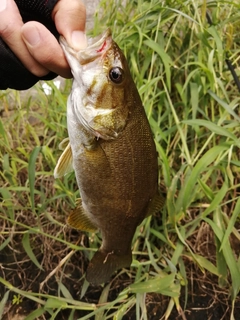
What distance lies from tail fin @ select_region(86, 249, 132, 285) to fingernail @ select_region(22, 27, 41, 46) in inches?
27.8

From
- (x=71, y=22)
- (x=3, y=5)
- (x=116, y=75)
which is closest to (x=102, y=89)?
(x=116, y=75)

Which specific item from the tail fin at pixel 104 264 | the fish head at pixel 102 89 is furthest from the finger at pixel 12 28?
the tail fin at pixel 104 264

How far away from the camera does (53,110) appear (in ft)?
6.68

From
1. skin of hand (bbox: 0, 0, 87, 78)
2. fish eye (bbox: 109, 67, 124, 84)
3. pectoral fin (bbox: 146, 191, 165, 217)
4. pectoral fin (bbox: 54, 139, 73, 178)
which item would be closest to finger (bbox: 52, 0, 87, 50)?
skin of hand (bbox: 0, 0, 87, 78)

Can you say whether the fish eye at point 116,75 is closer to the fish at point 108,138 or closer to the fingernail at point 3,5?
the fish at point 108,138

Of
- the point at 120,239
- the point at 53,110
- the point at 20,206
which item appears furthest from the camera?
the point at 53,110

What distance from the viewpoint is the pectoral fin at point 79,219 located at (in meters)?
1.31

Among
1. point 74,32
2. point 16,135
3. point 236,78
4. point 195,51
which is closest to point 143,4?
A: point 195,51

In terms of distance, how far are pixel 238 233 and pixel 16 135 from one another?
3.68ft

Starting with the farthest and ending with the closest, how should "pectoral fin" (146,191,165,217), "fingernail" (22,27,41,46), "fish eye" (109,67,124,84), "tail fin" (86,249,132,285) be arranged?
"tail fin" (86,249,132,285) < "pectoral fin" (146,191,165,217) < "fish eye" (109,67,124,84) < "fingernail" (22,27,41,46)

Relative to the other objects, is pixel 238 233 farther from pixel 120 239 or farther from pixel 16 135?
pixel 16 135

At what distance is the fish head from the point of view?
110cm

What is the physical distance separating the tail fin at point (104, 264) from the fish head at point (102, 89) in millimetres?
451

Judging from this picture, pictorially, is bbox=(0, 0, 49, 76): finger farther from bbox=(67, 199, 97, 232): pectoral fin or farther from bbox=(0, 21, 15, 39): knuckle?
bbox=(67, 199, 97, 232): pectoral fin
